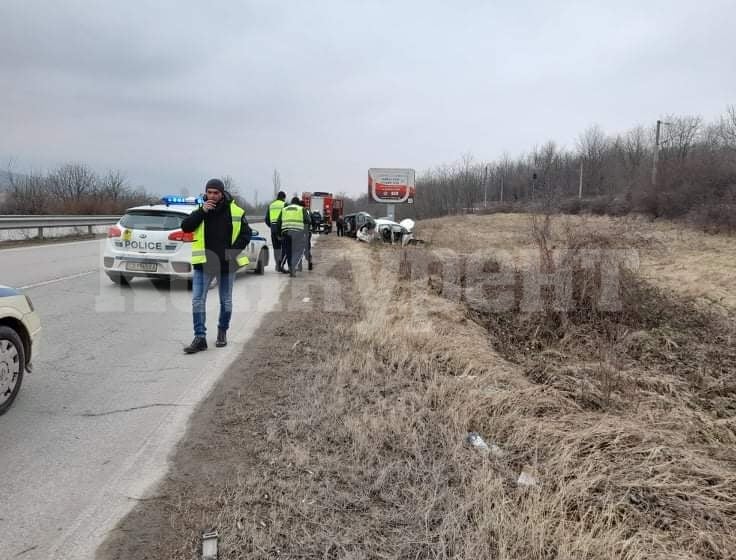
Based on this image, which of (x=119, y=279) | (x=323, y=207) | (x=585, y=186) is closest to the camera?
(x=119, y=279)

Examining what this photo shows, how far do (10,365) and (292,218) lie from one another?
25.5 ft

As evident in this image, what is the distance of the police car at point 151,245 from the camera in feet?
28.8

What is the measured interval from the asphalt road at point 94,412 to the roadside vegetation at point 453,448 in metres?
0.22

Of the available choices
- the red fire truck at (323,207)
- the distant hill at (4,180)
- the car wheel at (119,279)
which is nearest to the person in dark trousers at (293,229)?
the car wheel at (119,279)

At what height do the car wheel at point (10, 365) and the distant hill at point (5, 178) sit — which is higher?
the distant hill at point (5, 178)

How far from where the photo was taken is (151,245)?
8.82 meters

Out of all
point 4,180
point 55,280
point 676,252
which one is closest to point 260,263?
point 55,280

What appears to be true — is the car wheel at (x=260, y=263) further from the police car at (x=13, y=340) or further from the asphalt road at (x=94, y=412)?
the police car at (x=13, y=340)

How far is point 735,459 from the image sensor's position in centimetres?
346

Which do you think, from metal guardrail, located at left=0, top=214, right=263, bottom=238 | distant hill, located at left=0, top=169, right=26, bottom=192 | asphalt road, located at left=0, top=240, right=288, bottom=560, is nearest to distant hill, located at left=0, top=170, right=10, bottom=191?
distant hill, located at left=0, top=169, right=26, bottom=192

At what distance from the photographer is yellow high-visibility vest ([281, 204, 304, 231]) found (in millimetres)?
11102

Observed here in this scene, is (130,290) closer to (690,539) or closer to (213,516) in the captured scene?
(213,516)

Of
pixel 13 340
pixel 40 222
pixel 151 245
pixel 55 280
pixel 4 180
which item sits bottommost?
pixel 55 280

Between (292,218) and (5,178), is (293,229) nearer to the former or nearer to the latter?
(292,218)
